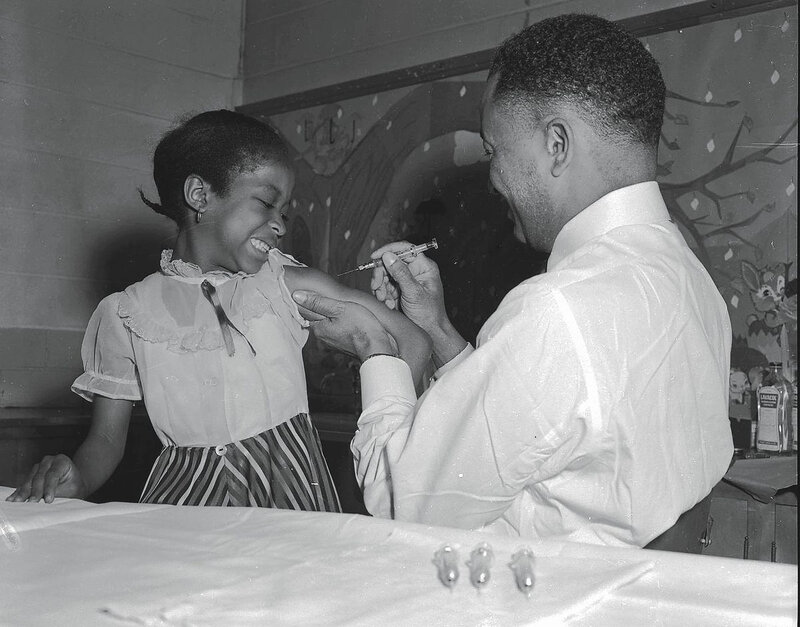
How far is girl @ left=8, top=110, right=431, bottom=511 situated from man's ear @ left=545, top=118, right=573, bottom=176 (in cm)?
23

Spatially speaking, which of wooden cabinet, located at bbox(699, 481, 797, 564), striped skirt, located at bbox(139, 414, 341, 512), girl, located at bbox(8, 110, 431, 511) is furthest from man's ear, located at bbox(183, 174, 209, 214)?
wooden cabinet, located at bbox(699, 481, 797, 564)

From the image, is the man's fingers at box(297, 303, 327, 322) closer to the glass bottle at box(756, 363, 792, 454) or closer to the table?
the table

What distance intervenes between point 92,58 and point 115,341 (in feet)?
0.87

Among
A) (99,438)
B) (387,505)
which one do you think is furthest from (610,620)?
(99,438)

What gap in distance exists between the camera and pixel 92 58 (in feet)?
2.67

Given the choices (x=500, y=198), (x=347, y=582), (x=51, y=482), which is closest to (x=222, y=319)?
(x=51, y=482)

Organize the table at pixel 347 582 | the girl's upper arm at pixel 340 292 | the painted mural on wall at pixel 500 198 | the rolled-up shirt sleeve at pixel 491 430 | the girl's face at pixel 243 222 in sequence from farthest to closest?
the painted mural on wall at pixel 500 198 < the girl's face at pixel 243 222 < the girl's upper arm at pixel 340 292 < the rolled-up shirt sleeve at pixel 491 430 < the table at pixel 347 582

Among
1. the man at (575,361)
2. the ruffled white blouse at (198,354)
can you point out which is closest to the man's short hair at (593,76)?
the man at (575,361)

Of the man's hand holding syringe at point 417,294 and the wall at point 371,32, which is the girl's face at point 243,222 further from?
the wall at point 371,32

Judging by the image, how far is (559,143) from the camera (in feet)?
1.77

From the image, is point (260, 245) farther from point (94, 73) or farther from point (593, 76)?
point (593, 76)

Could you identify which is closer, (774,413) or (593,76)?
(593,76)

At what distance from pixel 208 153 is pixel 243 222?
8 cm

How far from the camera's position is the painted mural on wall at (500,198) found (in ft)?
3.61
